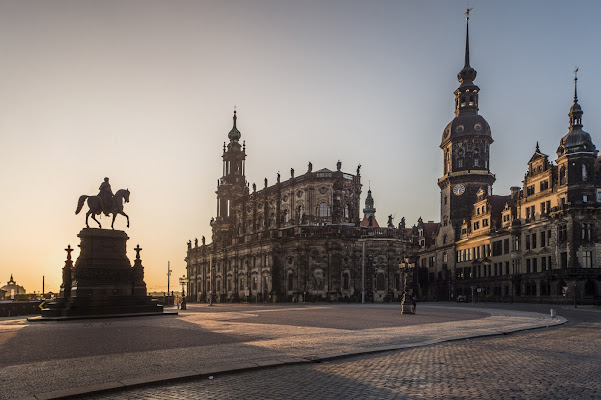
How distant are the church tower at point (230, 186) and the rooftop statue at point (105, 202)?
7566 centimetres

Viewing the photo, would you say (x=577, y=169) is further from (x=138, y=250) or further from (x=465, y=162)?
(x=138, y=250)

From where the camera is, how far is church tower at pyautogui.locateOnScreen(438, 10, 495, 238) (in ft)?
323

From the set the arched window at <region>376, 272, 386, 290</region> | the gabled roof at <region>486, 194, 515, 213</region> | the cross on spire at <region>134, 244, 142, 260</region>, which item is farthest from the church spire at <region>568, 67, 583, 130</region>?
the cross on spire at <region>134, 244, 142, 260</region>

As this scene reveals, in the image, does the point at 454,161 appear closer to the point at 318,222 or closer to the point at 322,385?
the point at 318,222

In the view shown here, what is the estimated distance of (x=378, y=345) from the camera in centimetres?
1858

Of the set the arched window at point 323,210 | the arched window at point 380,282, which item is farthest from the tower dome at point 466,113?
the arched window at point 380,282

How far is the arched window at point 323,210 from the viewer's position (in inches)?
3708

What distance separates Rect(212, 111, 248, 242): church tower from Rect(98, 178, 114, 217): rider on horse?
7587 cm

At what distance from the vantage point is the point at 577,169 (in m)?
66.4

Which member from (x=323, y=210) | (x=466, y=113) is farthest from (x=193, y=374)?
(x=466, y=113)

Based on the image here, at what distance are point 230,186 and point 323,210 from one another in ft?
109

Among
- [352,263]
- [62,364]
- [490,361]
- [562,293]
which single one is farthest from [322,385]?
[352,263]

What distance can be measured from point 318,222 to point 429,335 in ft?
232

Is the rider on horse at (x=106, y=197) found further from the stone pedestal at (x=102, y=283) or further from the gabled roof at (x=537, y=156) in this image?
the gabled roof at (x=537, y=156)
